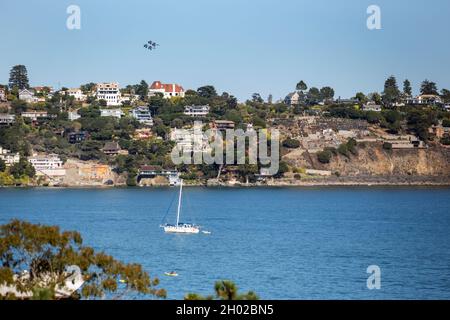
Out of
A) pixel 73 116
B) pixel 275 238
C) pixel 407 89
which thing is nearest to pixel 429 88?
pixel 407 89

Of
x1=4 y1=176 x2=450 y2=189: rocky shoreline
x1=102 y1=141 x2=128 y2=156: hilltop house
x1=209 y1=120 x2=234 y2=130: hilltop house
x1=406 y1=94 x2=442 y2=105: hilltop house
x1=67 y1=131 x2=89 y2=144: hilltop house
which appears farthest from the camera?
x1=406 y1=94 x2=442 y2=105: hilltop house

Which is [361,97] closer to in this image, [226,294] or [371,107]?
[371,107]

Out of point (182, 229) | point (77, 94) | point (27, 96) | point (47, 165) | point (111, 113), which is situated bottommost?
point (182, 229)

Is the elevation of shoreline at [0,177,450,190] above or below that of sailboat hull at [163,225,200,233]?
below

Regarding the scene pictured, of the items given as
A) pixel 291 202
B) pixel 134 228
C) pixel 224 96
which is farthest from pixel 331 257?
pixel 224 96

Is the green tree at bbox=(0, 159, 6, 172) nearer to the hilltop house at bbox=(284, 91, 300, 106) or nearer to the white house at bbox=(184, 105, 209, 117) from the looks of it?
the white house at bbox=(184, 105, 209, 117)

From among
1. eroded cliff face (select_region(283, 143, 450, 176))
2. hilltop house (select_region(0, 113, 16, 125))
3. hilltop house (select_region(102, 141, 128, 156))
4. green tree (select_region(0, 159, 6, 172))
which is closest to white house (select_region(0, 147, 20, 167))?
green tree (select_region(0, 159, 6, 172))

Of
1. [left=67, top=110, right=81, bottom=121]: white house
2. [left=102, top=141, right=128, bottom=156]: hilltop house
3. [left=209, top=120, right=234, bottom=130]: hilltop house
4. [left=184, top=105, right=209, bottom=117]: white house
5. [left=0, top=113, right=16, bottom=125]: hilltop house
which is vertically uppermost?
[left=184, top=105, right=209, bottom=117]: white house
